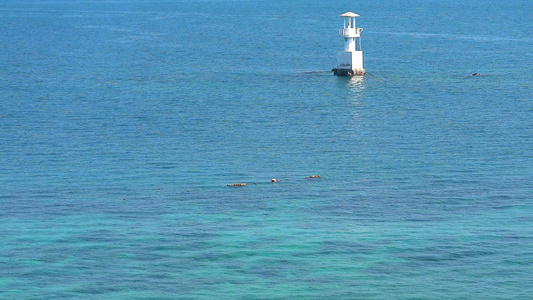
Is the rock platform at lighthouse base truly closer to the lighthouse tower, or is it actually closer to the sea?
the lighthouse tower

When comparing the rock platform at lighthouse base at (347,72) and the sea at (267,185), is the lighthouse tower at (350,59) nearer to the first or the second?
the rock platform at lighthouse base at (347,72)

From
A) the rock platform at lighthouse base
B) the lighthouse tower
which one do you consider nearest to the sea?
the rock platform at lighthouse base

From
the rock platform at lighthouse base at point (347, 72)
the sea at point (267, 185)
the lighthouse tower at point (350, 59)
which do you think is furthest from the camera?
the rock platform at lighthouse base at point (347, 72)

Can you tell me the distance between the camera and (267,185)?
5828 cm

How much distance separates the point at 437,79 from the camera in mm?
113438

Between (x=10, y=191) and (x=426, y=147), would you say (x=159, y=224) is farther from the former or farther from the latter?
(x=426, y=147)

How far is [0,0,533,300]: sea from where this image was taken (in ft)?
136

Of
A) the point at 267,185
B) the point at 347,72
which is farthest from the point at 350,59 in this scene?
the point at 267,185

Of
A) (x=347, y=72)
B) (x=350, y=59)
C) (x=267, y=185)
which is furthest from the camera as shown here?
(x=350, y=59)

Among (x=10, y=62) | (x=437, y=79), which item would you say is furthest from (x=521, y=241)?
(x=10, y=62)

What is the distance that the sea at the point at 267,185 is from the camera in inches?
1638

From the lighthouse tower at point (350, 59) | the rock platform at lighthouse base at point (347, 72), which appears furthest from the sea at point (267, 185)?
the lighthouse tower at point (350, 59)

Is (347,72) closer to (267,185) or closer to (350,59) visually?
(350,59)

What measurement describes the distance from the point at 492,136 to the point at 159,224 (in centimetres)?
3657
